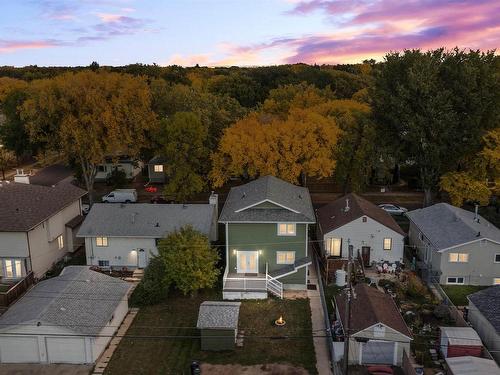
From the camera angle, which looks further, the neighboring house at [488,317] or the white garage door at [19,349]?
the white garage door at [19,349]

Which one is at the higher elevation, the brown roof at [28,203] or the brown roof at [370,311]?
the brown roof at [28,203]

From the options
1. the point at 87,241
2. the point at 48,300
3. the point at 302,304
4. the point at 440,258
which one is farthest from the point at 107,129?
the point at 440,258

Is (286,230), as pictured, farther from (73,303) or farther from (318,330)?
(73,303)

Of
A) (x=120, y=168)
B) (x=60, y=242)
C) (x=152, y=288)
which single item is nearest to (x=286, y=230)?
(x=152, y=288)

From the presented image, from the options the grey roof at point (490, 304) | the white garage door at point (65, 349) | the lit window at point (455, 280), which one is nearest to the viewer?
the white garage door at point (65, 349)

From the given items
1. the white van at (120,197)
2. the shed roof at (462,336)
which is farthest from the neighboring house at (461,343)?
the white van at (120,197)

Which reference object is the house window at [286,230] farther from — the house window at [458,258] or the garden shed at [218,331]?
the house window at [458,258]

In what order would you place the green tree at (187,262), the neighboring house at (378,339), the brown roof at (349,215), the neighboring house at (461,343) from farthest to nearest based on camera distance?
the brown roof at (349,215) < the green tree at (187,262) < the neighboring house at (378,339) < the neighboring house at (461,343)
